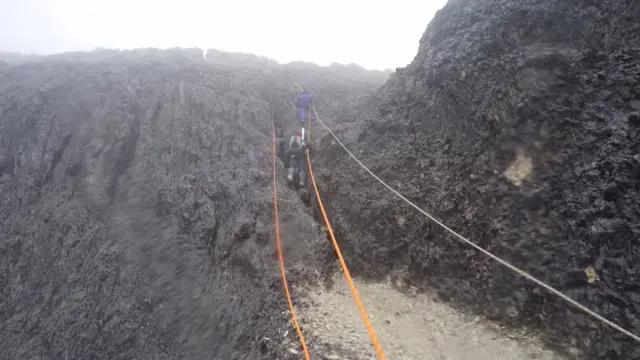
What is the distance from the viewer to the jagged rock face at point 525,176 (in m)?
4.29

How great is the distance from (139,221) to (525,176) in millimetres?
9808

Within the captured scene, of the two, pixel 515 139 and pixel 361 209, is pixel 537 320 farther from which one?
pixel 361 209

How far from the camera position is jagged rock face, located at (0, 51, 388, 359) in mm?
7391

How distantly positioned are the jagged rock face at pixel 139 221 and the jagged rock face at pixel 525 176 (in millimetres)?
2471

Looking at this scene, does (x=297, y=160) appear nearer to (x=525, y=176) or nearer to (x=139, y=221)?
(x=139, y=221)

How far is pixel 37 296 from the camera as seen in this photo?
924cm

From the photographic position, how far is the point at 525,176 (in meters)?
5.45

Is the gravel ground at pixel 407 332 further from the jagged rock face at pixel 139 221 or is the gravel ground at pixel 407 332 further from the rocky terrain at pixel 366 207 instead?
the jagged rock face at pixel 139 221

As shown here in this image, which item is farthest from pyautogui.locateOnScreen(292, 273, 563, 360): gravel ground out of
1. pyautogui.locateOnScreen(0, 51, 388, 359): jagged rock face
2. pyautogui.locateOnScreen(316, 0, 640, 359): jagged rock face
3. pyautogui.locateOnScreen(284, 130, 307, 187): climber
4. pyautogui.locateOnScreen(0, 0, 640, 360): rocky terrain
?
pyautogui.locateOnScreen(284, 130, 307, 187): climber

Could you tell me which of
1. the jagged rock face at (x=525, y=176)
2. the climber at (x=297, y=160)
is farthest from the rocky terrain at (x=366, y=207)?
the climber at (x=297, y=160)

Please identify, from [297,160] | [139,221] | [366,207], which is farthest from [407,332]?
[139,221]

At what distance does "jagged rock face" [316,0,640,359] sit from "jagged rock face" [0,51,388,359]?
8.11 feet

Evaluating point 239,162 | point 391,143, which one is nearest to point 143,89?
point 239,162

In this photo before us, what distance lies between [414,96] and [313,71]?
14685mm
